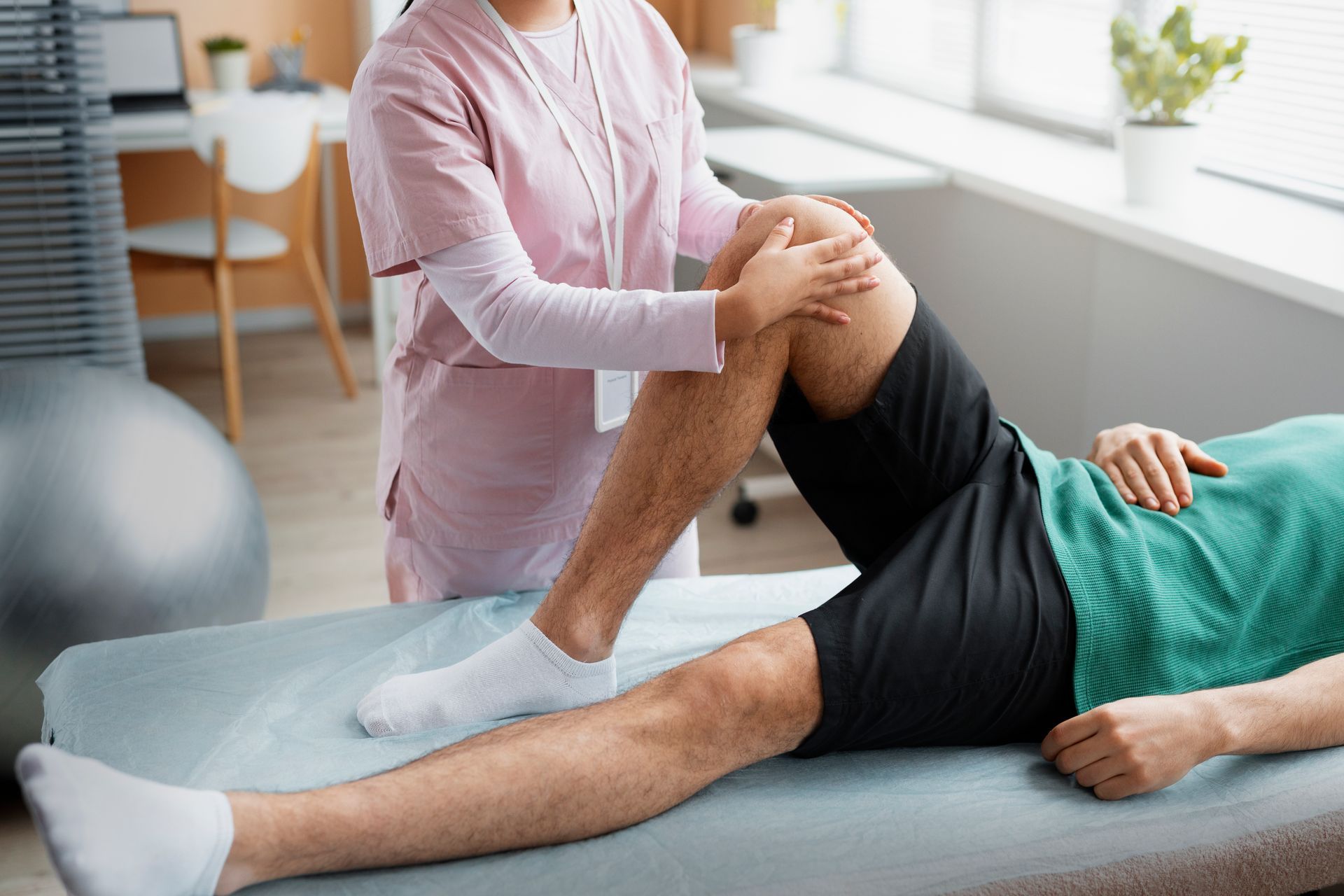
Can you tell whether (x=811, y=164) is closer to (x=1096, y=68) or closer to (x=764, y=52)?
(x=1096, y=68)

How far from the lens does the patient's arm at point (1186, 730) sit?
3.98ft

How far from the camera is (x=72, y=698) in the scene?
1.40 m

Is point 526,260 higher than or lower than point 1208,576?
higher

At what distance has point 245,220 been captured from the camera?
3.60 metres

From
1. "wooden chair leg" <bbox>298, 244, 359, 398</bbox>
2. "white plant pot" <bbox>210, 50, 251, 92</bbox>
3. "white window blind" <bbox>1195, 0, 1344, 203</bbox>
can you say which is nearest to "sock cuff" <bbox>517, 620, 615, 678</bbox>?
"white window blind" <bbox>1195, 0, 1344, 203</bbox>

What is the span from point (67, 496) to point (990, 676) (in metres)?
1.25

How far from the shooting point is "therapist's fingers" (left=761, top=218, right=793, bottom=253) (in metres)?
1.30

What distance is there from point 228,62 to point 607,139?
289 cm

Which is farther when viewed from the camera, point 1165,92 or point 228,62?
point 228,62

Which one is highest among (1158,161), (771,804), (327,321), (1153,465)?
(1158,161)

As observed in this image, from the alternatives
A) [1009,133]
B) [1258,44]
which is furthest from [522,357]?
[1009,133]

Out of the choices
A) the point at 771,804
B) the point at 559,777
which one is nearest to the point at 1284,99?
the point at 771,804

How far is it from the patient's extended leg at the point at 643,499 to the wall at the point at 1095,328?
957 millimetres

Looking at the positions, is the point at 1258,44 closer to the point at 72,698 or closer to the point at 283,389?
the point at 72,698
